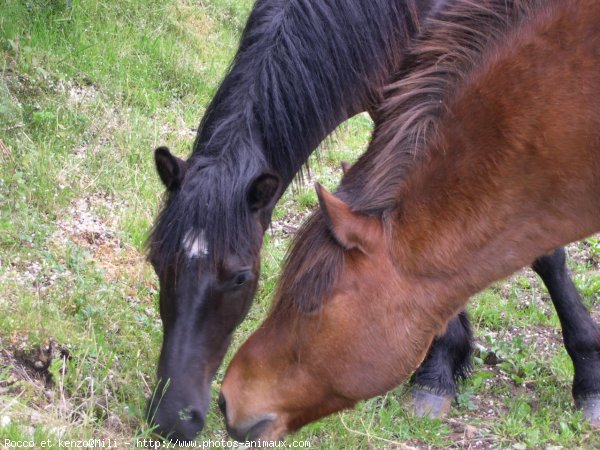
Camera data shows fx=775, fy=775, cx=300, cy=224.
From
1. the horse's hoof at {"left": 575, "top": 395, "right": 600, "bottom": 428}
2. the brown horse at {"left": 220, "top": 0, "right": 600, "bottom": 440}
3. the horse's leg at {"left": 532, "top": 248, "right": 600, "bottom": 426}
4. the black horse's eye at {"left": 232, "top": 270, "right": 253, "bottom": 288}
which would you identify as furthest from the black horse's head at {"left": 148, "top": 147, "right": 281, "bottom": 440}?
the horse's hoof at {"left": 575, "top": 395, "right": 600, "bottom": 428}

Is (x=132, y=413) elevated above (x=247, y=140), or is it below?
below

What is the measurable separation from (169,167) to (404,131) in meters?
1.26

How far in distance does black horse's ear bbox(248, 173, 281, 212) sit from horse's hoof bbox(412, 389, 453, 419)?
4.76ft

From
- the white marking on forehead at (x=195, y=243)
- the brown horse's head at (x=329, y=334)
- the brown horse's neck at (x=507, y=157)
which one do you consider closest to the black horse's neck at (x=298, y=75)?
the white marking on forehead at (x=195, y=243)

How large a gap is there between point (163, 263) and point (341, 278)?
108 centimetres

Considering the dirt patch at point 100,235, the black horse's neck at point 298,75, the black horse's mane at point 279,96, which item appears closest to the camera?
the black horse's mane at point 279,96

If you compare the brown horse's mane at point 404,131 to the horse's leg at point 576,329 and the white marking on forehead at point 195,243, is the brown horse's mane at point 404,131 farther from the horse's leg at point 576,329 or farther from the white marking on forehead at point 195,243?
the horse's leg at point 576,329

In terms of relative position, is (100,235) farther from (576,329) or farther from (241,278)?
(576,329)

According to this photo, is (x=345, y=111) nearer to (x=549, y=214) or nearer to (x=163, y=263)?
(x=163, y=263)

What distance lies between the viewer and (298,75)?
12.5 ft

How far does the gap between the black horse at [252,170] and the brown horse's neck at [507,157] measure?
82cm

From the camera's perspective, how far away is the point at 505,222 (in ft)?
8.43

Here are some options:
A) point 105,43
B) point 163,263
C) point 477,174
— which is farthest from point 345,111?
point 105,43

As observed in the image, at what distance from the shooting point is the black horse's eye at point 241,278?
11.0 ft
